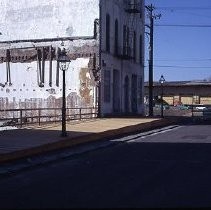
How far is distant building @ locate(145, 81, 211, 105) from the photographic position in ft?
298

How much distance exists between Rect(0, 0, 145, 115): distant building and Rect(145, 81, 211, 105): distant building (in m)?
49.6

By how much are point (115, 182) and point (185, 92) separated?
8309 cm

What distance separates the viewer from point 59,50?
3819 cm

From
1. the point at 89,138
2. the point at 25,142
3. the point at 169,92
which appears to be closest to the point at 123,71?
the point at 89,138

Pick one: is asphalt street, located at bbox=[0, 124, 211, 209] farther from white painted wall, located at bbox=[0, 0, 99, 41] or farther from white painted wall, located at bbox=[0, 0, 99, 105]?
white painted wall, located at bbox=[0, 0, 99, 41]

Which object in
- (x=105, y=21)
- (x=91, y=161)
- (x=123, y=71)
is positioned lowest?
(x=91, y=161)

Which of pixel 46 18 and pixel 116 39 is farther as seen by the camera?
pixel 116 39

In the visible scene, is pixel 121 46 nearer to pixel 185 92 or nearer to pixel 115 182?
pixel 115 182

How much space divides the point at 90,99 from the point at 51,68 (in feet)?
11.5

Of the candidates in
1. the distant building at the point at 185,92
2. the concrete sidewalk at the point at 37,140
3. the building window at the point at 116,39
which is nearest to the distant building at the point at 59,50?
the building window at the point at 116,39

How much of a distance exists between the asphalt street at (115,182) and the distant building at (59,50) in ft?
66.1

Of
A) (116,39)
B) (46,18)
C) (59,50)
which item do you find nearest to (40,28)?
(46,18)

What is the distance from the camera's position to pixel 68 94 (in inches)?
1521

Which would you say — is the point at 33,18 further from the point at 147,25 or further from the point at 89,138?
the point at 89,138
